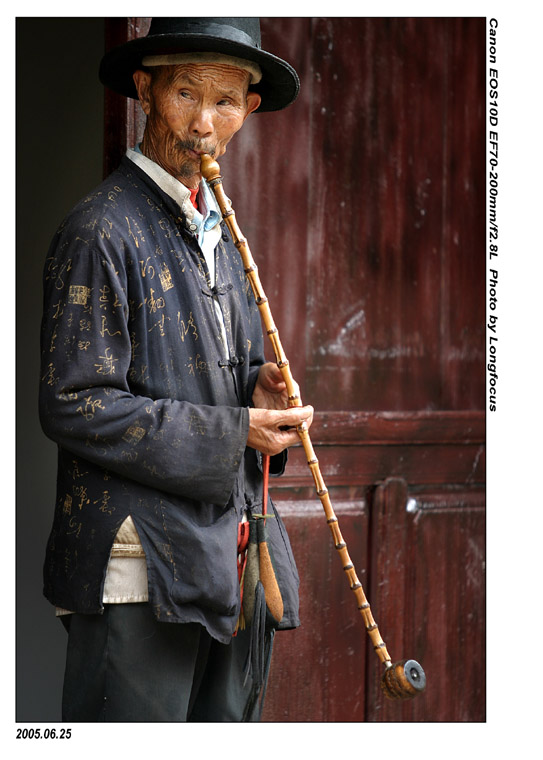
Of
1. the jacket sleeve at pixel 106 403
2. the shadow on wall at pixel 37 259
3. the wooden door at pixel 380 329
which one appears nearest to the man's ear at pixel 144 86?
the jacket sleeve at pixel 106 403

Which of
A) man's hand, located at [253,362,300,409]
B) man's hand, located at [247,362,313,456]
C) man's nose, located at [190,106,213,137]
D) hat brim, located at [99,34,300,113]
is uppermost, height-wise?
hat brim, located at [99,34,300,113]

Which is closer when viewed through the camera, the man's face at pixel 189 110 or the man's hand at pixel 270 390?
the man's face at pixel 189 110

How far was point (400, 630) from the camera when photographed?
2.92m

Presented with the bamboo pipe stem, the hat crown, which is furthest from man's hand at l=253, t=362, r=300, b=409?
the hat crown

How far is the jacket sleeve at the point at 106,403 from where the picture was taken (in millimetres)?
1657

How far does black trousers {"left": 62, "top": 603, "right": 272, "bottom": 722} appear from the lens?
1733mm

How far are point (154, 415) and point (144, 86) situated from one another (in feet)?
2.35

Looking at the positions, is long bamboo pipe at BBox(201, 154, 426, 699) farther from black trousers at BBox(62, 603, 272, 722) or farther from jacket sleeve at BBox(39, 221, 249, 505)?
black trousers at BBox(62, 603, 272, 722)

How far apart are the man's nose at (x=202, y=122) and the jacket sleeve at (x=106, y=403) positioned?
0.33m

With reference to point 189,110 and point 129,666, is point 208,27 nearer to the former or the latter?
point 189,110

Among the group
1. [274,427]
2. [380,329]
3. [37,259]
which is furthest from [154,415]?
[37,259]

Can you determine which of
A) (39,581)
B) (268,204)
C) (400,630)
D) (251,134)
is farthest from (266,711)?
(251,134)

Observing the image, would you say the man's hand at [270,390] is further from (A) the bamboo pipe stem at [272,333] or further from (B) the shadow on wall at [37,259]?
(B) the shadow on wall at [37,259]

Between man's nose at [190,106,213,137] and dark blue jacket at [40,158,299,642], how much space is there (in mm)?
144
